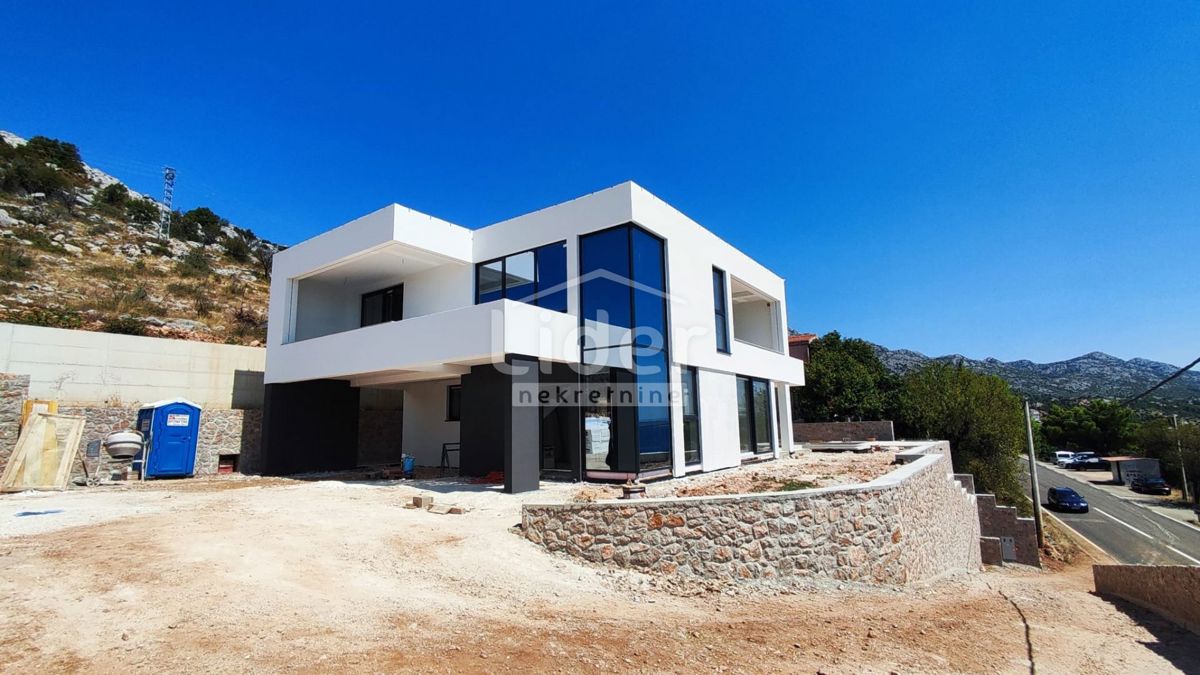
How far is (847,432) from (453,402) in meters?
19.3

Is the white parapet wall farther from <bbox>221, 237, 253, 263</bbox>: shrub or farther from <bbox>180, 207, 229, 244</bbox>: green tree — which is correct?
<bbox>180, 207, 229, 244</bbox>: green tree

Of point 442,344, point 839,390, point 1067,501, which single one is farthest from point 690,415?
point 1067,501

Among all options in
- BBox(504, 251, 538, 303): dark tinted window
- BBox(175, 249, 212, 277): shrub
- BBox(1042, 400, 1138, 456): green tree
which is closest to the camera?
BBox(504, 251, 538, 303): dark tinted window

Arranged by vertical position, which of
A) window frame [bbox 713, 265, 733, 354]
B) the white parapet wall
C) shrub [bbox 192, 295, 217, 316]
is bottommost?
the white parapet wall

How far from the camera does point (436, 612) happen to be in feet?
15.5

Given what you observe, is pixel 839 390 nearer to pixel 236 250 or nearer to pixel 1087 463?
pixel 236 250

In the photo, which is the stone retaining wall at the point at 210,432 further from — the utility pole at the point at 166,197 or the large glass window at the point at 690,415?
the utility pole at the point at 166,197

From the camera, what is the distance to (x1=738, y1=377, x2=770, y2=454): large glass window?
1549 cm

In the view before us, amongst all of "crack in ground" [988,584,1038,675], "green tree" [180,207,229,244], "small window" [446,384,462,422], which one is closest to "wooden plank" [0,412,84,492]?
"small window" [446,384,462,422]

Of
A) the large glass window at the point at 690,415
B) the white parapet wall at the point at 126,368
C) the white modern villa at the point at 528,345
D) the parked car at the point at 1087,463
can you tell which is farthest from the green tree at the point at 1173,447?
the white parapet wall at the point at 126,368

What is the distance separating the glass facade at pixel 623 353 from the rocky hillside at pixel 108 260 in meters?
18.5

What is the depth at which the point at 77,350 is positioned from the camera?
13188 mm

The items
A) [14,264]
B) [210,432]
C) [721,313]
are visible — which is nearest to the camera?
[210,432]

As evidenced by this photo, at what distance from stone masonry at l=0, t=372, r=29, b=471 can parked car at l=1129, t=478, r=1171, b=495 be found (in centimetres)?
6342
